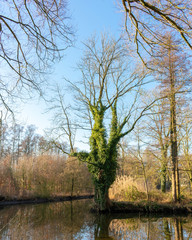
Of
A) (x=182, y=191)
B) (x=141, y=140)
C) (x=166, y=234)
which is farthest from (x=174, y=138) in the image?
(x=166, y=234)

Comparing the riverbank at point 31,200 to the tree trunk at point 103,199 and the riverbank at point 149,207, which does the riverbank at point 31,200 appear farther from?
the tree trunk at point 103,199

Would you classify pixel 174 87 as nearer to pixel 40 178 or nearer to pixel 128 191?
pixel 128 191

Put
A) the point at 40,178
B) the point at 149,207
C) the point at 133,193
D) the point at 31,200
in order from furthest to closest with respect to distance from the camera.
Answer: the point at 40,178 → the point at 31,200 → the point at 133,193 → the point at 149,207

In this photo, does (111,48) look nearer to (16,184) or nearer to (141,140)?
(141,140)

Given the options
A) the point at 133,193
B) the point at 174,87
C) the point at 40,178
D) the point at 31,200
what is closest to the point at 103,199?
the point at 133,193

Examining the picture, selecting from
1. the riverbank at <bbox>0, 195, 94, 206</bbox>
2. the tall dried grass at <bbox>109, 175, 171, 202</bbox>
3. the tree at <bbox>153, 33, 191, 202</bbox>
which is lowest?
the riverbank at <bbox>0, 195, 94, 206</bbox>

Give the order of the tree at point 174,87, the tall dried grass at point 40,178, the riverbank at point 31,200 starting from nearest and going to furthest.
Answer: the tree at point 174,87 < the riverbank at point 31,200 < the tall dried grass at point 40,178

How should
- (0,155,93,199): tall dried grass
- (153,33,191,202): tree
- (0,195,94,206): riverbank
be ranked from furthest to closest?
(0,155,93,199): tall dried grass → (0,195,94,206): riverbank → (153,33,191,202): tree

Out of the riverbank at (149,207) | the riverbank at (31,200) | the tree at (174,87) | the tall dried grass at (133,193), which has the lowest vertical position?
the riverbank at (31,200)

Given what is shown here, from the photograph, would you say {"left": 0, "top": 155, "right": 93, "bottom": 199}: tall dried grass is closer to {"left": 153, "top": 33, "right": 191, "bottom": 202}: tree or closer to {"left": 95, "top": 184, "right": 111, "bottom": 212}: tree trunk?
{"left": 95, "top": 184, "right": 111, "bottom": 212}: tree trunk

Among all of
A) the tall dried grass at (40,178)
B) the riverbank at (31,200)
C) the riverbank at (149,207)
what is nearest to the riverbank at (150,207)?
the riverbank at (149,207)

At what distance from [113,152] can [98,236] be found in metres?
6.27

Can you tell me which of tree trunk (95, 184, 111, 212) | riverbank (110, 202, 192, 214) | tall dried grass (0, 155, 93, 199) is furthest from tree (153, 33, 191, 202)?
tall dried grass (0, 155, 93, 199)

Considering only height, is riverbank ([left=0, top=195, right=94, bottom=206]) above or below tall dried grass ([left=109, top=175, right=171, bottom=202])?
below
